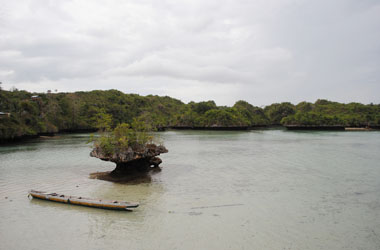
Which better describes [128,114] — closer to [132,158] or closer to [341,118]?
[341,118]

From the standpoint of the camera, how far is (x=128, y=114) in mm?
94812

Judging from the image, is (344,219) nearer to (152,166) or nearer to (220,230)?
(220,230)

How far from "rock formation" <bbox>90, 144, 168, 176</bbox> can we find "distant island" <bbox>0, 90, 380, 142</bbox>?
29.4 metres

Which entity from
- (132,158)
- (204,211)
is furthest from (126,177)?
(204,211)

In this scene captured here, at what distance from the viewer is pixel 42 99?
75.4 meters

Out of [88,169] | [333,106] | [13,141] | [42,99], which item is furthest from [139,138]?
[333,106]

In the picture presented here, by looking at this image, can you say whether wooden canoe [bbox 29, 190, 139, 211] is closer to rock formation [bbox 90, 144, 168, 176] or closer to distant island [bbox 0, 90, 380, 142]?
rock formation [bbox 90, 144, 168, 176]

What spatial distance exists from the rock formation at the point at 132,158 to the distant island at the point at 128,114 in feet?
96.5

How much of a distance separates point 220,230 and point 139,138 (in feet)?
32.2

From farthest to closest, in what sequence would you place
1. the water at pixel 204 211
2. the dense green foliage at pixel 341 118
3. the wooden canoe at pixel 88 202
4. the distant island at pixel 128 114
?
the dense green foliage at pixel 341 118
the distant island at pixel 128 114
the wooden canoe at pixel 88 202
the water at pixel 204 211

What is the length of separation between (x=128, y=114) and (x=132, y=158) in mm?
81188

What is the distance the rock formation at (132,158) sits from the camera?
52.5 ft

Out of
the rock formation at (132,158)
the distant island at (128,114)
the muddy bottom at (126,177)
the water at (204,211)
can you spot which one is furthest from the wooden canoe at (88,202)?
the distant island at (128,114)

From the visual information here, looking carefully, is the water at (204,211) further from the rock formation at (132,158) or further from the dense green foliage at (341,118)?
the dense green foliage at (341,118)
